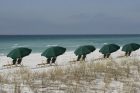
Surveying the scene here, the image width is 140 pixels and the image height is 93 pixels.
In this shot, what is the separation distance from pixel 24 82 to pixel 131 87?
293cm

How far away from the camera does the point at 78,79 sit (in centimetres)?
1123

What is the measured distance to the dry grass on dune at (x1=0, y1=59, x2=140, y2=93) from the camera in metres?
10.0

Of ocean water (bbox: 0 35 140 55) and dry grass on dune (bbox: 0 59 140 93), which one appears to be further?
ocean water (bbox: 0 35 140 55)

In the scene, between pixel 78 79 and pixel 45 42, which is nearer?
pixel 78 79

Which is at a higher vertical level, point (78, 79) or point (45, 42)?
point (78, 79)

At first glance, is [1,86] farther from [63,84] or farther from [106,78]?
[106,78]

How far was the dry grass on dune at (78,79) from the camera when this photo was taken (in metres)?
10.0

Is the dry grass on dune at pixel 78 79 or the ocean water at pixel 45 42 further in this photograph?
the ocean water at pixel 45 42

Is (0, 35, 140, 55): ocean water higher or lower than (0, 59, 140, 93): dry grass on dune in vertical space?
lower

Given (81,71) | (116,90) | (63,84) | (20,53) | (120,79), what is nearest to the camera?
(116,90)

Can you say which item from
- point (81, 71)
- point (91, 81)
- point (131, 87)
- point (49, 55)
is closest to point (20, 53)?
point (49, 55)

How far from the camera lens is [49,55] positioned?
828 inches

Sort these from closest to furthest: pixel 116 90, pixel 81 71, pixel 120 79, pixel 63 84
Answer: pixel 116 90 < pixel 63 84 < pixel 120 79 < pixel 81 71

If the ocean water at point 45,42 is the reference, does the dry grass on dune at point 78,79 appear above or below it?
above
